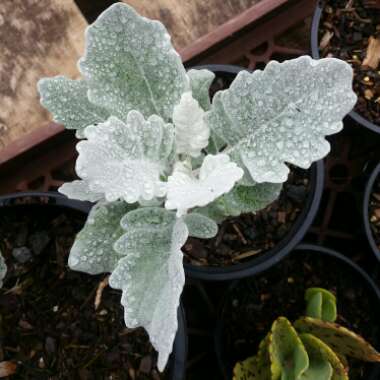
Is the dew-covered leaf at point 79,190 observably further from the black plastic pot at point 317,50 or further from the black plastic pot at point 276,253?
the black plastic pot at point 317,50

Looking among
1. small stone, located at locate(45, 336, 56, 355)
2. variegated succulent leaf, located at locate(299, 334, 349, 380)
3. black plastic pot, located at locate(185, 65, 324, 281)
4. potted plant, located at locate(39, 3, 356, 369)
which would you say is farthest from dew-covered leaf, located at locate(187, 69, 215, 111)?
small stone, located at locate(45, 336, 56, 355)

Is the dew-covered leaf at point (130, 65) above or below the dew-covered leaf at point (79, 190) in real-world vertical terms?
above

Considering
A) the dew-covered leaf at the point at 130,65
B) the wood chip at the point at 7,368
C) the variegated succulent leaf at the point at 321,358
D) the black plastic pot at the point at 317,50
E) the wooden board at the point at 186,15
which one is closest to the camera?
the dew-covered leaf at the point at 130,65

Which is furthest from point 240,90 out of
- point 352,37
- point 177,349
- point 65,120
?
point 352,37

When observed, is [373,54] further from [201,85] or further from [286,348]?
[286,348]

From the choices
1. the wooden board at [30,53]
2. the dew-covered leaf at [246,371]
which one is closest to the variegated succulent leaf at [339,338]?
the dew-covered leaf at [246,371]

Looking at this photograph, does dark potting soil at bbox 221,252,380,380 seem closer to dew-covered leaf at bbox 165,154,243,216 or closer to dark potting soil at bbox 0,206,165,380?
dark potting soil at bbox 0,206,165,380

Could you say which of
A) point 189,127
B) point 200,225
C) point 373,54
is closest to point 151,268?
point 200,225

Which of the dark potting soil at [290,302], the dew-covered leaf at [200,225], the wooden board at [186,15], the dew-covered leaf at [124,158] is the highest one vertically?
the dew-covered leaf at [124,158]
